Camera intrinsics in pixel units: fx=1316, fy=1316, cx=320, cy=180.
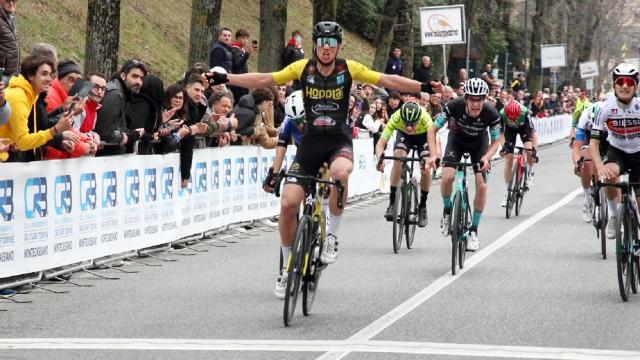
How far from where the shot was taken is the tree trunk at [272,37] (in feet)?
91.5

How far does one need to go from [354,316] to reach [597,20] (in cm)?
9159

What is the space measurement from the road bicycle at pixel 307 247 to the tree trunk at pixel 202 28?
41.3ft

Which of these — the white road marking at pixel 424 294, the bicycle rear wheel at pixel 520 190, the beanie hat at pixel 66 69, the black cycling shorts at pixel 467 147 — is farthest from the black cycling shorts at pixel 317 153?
the bicycle rear wheel at pixel 520 190

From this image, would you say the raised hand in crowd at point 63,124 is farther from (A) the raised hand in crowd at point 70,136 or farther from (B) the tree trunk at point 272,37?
(B) the tree trunk at point 272,37

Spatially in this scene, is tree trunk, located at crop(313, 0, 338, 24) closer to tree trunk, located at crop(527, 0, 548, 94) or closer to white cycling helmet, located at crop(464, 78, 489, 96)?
white cycling helmet, located at crop(464, 78, 489, 96)

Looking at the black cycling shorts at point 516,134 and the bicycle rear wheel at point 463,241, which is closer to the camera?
the bicycle rear wheel at point 463,241

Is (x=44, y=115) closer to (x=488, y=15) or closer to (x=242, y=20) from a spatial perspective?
(x=242, y=20)

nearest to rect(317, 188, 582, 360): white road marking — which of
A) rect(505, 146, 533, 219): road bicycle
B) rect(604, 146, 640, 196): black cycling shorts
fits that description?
rect(505, 146, 533, 219): road bicycle

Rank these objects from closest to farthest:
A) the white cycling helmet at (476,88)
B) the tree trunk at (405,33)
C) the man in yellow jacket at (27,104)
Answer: the man in yellow jacket at (27,104), the white cycling helmet at (476,88), the tree trunk at (405,33)

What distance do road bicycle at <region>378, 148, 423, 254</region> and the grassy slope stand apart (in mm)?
16661

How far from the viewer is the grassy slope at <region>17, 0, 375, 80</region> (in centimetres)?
3288

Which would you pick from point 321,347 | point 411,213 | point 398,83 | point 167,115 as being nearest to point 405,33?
point 411,213

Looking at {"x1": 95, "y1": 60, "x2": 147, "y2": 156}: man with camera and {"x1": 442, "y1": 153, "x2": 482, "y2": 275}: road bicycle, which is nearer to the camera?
{"x1": 442, "y1": 153, "x2": 482, "y2": 275}: road bicycle

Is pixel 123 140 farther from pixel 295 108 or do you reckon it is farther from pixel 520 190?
pixel 520 190
